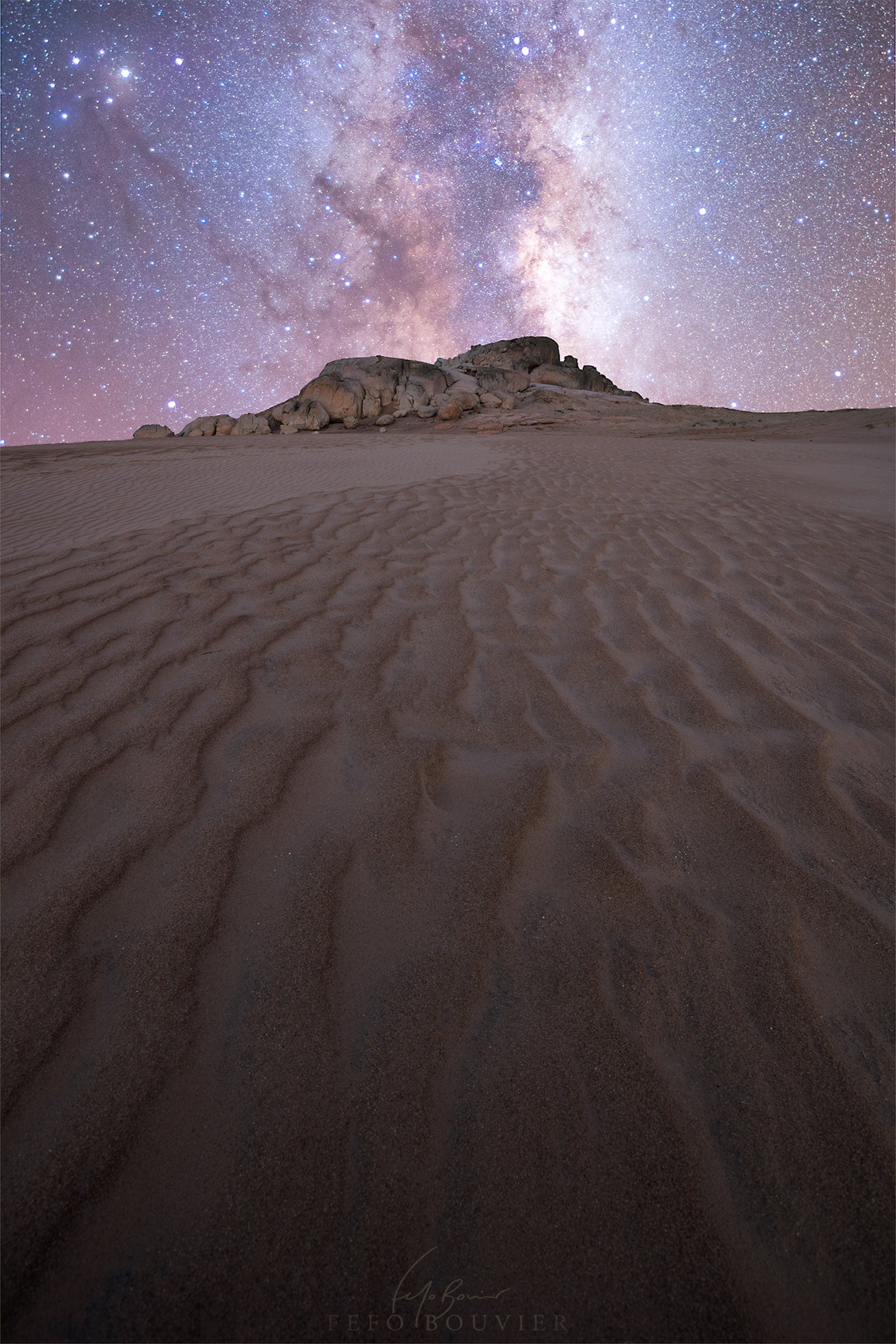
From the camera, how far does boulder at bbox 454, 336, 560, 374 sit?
107 ft

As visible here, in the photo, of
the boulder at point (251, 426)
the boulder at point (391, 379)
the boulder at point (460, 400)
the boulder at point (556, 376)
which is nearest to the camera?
the boulder at point (251, 426)

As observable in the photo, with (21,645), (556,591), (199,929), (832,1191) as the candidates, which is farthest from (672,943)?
(21,645)

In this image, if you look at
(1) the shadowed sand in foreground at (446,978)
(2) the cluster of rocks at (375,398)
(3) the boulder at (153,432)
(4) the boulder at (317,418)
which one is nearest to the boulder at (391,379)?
(2) the cluster of rocks at (375,398)

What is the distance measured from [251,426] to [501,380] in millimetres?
13820

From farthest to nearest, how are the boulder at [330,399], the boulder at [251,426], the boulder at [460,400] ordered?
the boulder at [330,399], the boulder at [460,400], the boulder at [251,426]

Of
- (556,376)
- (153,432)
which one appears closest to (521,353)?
(556,376)

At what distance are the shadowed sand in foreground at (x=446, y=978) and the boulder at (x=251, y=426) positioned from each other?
19427mm

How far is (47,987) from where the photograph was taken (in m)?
1.00

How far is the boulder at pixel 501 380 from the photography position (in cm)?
2592

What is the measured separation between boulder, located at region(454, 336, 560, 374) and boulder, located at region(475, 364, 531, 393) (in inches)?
155

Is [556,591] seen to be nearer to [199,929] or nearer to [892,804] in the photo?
[892,804]
